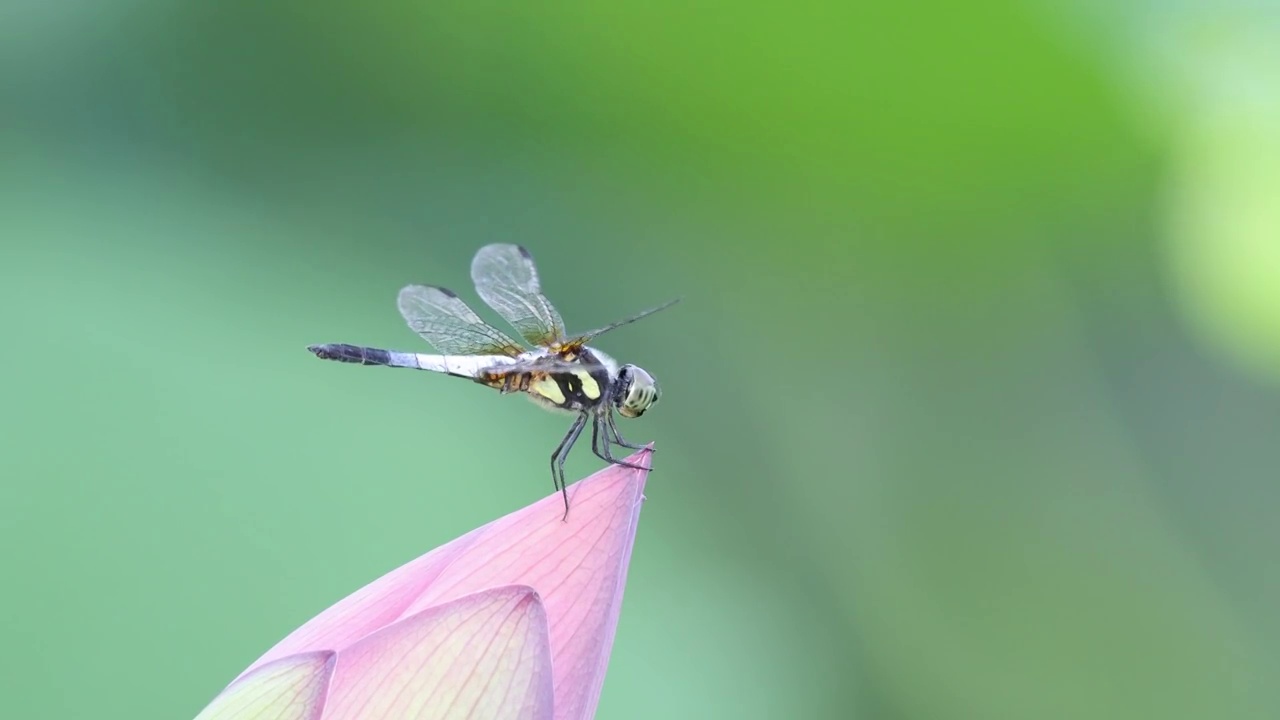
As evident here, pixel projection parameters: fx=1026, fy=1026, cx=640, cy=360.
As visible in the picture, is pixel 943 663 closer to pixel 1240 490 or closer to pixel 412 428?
pixel 1240 490

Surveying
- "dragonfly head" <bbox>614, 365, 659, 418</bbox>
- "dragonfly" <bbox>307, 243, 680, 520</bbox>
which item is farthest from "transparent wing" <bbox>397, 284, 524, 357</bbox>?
"dragonfly head" <bbox>614, 365, 659, 418</bbox>

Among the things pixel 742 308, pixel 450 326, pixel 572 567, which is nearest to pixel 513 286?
pixel 450 326

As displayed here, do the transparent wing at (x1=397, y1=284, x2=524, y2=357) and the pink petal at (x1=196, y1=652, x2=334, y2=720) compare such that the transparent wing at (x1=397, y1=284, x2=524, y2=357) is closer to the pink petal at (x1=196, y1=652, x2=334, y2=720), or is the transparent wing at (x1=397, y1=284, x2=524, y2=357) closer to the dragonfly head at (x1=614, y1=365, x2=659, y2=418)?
the dragonfly head at (x1=614, y1=365, x2=659, y2=418)

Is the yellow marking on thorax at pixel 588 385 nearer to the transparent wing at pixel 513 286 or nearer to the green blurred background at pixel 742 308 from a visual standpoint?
the transparent wing at pixel 513 286

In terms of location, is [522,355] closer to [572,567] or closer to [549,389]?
[549,389]

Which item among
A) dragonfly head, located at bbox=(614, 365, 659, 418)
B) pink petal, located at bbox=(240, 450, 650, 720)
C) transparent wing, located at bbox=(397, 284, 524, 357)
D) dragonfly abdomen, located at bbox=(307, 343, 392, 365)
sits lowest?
pink petal, located at bbox=(240, 450, 650, 720)
